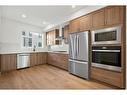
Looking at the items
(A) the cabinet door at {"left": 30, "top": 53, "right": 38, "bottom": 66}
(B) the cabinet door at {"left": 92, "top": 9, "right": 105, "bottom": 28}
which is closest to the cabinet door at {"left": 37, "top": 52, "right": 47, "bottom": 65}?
(A) the cabinet door at {"left": 30, "top": 53, "right": 38, "bottom": 66}

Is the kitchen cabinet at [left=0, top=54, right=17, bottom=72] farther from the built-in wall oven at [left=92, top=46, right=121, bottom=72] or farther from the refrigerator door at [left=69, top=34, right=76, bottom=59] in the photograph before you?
the built-in wall oven at [left=92, top=46, right=121, bottom=72]

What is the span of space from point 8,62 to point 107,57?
3.85m

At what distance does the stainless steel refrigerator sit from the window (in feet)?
10.6

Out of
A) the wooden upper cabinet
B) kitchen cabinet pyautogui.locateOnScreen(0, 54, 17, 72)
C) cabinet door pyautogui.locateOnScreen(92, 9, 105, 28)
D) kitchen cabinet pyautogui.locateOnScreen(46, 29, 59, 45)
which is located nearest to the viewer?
cabinet door pyautogui.locateOnScreen(92, 9, 105, 28)

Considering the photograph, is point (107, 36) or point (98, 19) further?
point (98, 19)

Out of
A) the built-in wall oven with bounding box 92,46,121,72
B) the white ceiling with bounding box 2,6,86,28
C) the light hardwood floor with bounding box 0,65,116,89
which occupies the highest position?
the white ceiling with bounding box 2,6,86,28

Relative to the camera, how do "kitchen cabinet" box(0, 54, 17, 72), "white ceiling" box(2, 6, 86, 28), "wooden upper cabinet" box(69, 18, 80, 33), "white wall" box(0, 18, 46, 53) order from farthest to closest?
"white wall" box(0, 18, 46, 53) < "kitchen cabinet" box(0, 54, 17, 72) < "wooden upper cabinet" box(69, 18, 80, 33) < "white ceiling" box(2, 6, 86, 28)

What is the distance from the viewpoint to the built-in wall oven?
2883 mm

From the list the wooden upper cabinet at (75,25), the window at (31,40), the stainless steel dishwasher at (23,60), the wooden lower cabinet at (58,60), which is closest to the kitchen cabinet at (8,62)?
the stainless steel dishwasher at (23,60)

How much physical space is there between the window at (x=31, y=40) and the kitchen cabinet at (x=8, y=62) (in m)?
1.56

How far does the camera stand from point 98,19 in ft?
11.3

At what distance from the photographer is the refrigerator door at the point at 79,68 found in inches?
148

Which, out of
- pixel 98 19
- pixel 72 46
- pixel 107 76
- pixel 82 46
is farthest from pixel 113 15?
pixel 72 46

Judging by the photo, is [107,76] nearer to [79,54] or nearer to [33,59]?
[79,54]
